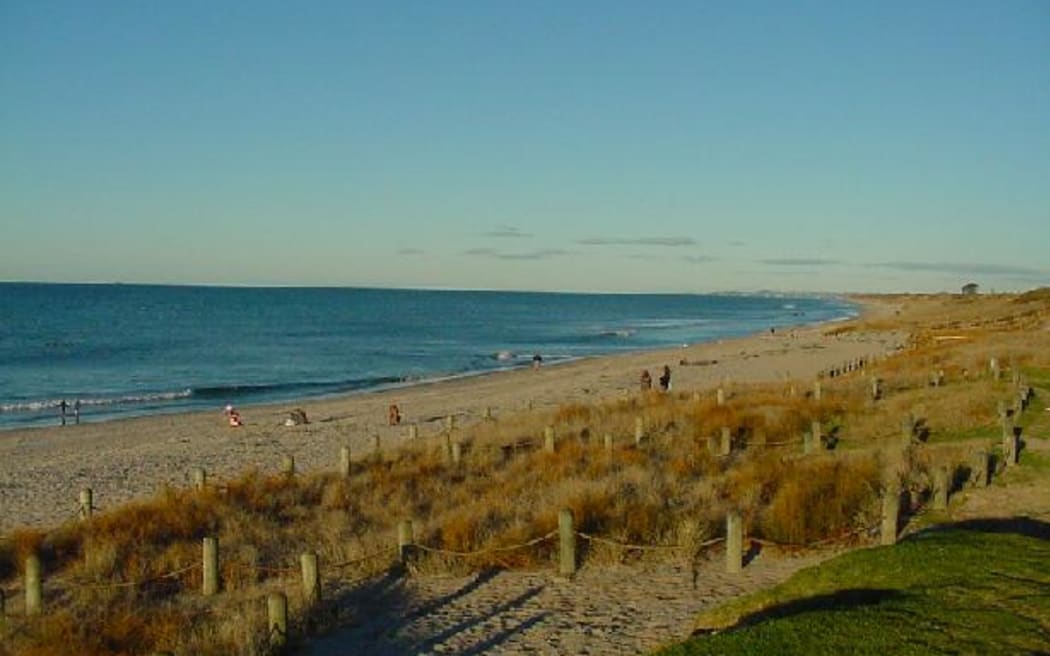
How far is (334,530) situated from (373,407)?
76.5 feet

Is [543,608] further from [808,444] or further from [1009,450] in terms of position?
[808,444]

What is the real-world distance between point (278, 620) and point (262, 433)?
21699mm

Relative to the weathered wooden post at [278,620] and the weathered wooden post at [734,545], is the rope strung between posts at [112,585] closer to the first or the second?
the weathered wooden post at [278,620]

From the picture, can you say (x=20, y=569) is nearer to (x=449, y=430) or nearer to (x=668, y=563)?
(x=668, y=563)

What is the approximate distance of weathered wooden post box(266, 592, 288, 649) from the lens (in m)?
9.27

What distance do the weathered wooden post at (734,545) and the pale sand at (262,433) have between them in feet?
41.0

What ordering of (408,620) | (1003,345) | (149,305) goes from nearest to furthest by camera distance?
(408,620) < (1003,345) < (149,305)

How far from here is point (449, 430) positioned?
23.5m

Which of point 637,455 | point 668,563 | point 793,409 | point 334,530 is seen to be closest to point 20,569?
point 334,530

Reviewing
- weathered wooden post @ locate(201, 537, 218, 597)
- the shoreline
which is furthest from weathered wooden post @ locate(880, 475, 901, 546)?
the shoreline

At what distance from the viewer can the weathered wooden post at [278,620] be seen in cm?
927

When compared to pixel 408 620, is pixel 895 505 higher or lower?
higher

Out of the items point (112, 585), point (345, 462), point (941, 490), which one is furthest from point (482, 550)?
point (345, 462)

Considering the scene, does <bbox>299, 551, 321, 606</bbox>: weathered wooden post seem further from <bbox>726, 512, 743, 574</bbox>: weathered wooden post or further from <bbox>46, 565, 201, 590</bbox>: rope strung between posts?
<bbox>726, 512, 743, 574</bbox>: weathered wooden post
